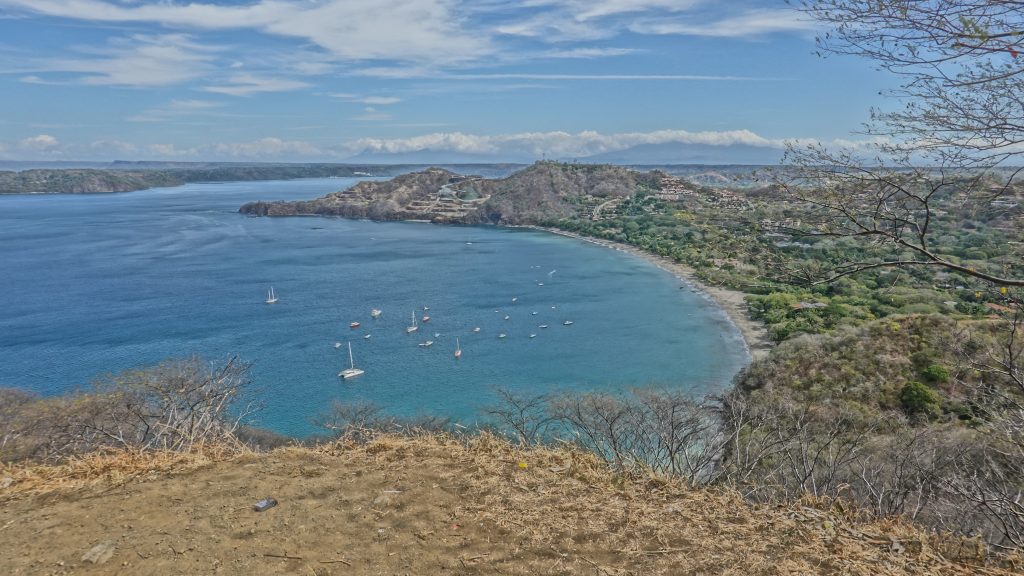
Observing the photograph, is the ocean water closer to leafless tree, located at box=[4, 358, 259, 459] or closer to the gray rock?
leafless tree, located at box=[4, 358, 259, 459]

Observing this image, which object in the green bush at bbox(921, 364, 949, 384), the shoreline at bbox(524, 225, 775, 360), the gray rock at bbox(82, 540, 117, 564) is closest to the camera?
the gray rock at bbox(82, 540, 117, 564)

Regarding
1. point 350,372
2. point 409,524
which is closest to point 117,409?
point 350,372

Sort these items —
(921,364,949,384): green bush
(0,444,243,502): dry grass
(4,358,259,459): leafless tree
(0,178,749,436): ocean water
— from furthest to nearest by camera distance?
(0,178,749,436): ocean water, (921,364,949,384): green bush, (4,358,259,459): leafless tree, (0,444,243,502): dry grass

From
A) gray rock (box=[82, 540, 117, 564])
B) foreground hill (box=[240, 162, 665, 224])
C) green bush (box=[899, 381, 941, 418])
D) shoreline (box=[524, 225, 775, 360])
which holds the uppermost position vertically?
foreground hill (box=[240, 162, 665, 224])

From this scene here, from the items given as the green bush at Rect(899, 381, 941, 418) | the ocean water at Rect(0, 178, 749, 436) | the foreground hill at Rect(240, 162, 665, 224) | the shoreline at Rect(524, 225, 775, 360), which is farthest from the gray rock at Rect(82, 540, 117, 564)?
the foreground hill at Rect(240, 162, 665, 224)

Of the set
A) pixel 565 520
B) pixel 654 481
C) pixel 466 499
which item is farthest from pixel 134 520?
pixel 654 481

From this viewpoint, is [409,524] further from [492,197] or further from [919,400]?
[492,197]

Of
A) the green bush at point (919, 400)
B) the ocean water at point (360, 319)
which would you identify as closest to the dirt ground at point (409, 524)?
the green bush at point (919, 400)
